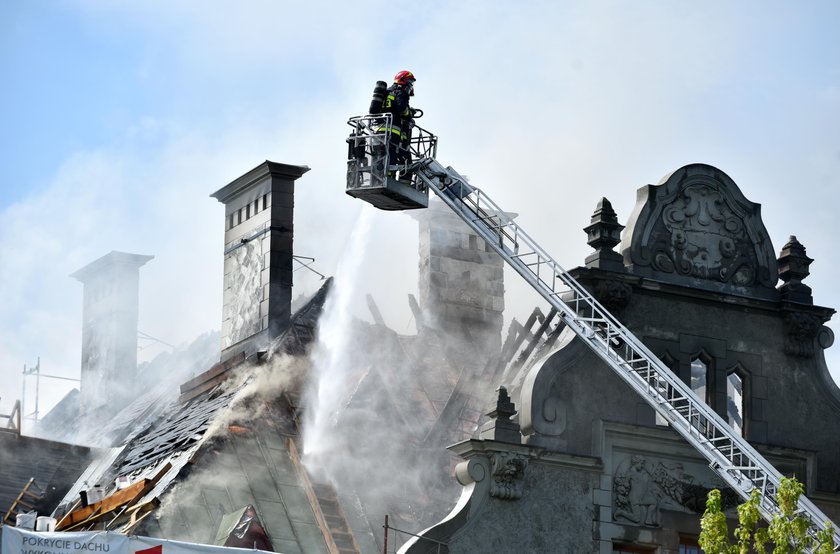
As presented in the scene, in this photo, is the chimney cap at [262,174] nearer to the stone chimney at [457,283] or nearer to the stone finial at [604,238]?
the stone chimney at [457,283]

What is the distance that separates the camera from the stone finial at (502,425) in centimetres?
2272

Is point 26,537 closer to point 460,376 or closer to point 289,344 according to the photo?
point 289,344

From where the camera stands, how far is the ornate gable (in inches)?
973

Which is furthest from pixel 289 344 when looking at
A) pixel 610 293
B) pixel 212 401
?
pixel 610 293

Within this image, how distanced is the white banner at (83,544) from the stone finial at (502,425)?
4436 millimetres

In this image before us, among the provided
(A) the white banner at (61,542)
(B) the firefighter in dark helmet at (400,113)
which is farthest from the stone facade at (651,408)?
(A) the white banner at (61,542)

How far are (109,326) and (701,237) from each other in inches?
900

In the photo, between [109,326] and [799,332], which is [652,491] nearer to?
[799,332]

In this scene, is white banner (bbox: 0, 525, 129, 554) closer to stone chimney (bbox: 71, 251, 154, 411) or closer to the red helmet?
the red helmet

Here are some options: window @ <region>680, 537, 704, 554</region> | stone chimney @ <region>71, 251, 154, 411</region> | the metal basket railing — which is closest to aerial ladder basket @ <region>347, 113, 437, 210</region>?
the metal basket railing

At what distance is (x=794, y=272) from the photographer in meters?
25.5

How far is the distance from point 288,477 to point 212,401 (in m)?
3.46

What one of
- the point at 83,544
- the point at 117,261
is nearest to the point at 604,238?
the point at 83,544

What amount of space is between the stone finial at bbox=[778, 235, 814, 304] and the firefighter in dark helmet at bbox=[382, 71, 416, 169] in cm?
617
